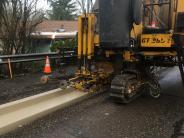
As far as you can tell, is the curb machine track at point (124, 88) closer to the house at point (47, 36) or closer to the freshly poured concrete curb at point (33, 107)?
the freshly poured concrete curb at point (33, 107)

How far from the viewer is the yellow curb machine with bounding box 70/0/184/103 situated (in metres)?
7.20

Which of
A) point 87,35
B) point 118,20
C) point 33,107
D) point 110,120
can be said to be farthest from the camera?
point 87,35

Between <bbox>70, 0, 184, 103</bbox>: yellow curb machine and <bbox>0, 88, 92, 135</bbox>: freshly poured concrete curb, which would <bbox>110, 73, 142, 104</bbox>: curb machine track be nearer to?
<bbox>70, 0, 184, 103</bbox>: yellow curb machine

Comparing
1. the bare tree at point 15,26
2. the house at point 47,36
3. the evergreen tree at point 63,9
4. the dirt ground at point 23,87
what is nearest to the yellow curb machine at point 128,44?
the dirt ground at point 23,87

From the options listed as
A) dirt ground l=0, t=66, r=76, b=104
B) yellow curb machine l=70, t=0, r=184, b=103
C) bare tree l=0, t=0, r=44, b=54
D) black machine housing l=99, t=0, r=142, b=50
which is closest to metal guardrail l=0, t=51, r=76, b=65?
dirt ground l=0, t=66, r=76, b=104

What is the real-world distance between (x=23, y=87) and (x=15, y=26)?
5887 mm

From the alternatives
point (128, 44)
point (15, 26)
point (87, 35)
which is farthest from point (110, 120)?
point (15, 26)

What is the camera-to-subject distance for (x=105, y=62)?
887 centimetres

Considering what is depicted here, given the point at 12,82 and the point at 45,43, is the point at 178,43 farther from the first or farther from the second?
the point at 45,43

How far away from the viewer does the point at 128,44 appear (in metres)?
7.38

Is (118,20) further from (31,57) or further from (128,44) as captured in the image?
(31,57)

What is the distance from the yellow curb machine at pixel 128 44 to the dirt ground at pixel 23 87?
3.85ft

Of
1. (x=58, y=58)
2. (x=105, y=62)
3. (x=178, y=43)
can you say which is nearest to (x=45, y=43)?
(x=58, y=58)

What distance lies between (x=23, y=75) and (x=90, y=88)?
361 centimetres
